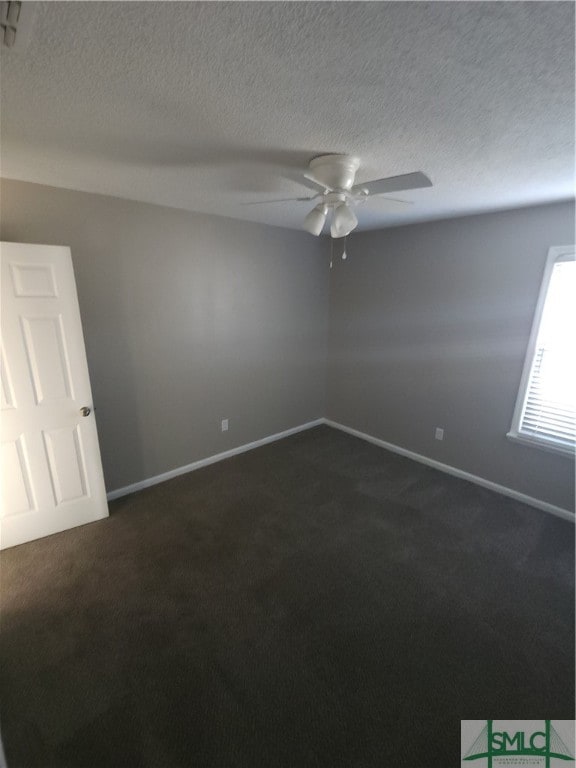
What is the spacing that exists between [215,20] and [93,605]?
260 centimetres

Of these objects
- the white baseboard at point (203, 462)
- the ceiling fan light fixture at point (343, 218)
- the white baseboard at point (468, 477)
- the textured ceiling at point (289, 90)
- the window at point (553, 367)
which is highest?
the textured ceiling at point (289, 90)

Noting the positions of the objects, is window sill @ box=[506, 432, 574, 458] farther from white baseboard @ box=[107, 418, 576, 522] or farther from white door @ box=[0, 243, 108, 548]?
white door @ box=[0, 243, 108, 548]

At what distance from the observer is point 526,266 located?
2.69 m

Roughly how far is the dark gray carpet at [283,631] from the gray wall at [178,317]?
0.66 m

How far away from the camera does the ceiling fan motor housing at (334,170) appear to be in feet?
5.38

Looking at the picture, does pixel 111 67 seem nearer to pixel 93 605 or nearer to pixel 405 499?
pixel 93 605

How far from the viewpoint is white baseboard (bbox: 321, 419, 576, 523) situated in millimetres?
2791

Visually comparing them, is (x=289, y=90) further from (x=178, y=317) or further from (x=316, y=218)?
(x=178, y=317)

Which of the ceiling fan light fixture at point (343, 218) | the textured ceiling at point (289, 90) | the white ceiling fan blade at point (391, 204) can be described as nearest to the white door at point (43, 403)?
the textured ceiling at point (289, 90)

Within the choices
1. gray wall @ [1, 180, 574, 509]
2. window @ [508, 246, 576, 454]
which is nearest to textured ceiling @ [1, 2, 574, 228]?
gray wall @ [1, 180, 574, 509]

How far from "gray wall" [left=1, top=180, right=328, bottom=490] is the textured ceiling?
58cm

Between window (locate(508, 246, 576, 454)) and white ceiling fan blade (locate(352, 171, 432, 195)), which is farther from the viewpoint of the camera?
window (locate(508, 246, 576, 454))

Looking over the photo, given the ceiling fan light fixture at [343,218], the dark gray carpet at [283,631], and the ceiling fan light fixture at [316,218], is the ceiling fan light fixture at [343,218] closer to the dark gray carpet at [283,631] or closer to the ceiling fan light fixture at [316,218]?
the ceiling fan light fixture at [316,218]

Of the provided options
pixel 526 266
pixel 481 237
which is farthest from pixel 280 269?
pixel 526 266
